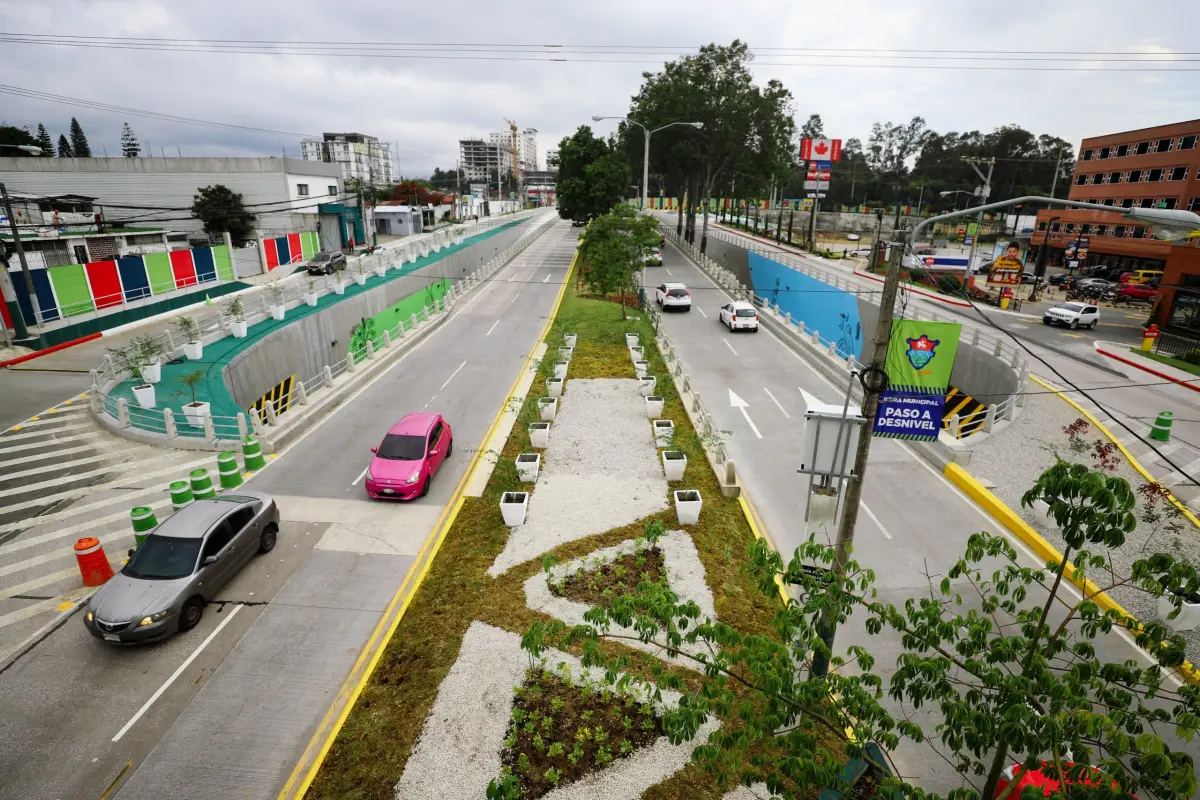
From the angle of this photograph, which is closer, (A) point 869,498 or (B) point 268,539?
(B) point 268,539

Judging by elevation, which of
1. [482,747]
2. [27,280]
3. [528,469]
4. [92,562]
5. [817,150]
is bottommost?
[482,747]

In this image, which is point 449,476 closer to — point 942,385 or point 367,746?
point 367,746

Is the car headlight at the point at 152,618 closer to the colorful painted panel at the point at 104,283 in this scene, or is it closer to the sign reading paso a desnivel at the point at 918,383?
the sign reading paso a desnivel at the point at 918,383

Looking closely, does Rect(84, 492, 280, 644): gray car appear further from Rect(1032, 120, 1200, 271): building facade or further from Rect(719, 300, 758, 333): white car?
Rect(1032, 120, 1200, 271): building facade

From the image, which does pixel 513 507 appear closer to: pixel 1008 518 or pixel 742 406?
pixel 742 406

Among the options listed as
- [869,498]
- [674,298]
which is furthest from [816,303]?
[869,498]

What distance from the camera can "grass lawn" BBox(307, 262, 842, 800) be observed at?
786cm

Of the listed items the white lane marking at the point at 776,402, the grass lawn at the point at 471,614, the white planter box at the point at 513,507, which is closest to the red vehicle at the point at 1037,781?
the grass lawn at the point at 471,614

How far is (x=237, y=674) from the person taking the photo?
9.52 m

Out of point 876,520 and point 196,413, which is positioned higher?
point 196,413

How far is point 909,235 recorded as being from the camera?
7.16 metres

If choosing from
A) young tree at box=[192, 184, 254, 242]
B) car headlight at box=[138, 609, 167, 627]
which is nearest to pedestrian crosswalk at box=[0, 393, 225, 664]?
car headlight at box=[138, 609, 167, 627]

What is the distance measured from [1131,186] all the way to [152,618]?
76227 mm

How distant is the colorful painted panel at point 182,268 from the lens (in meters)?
34.8
